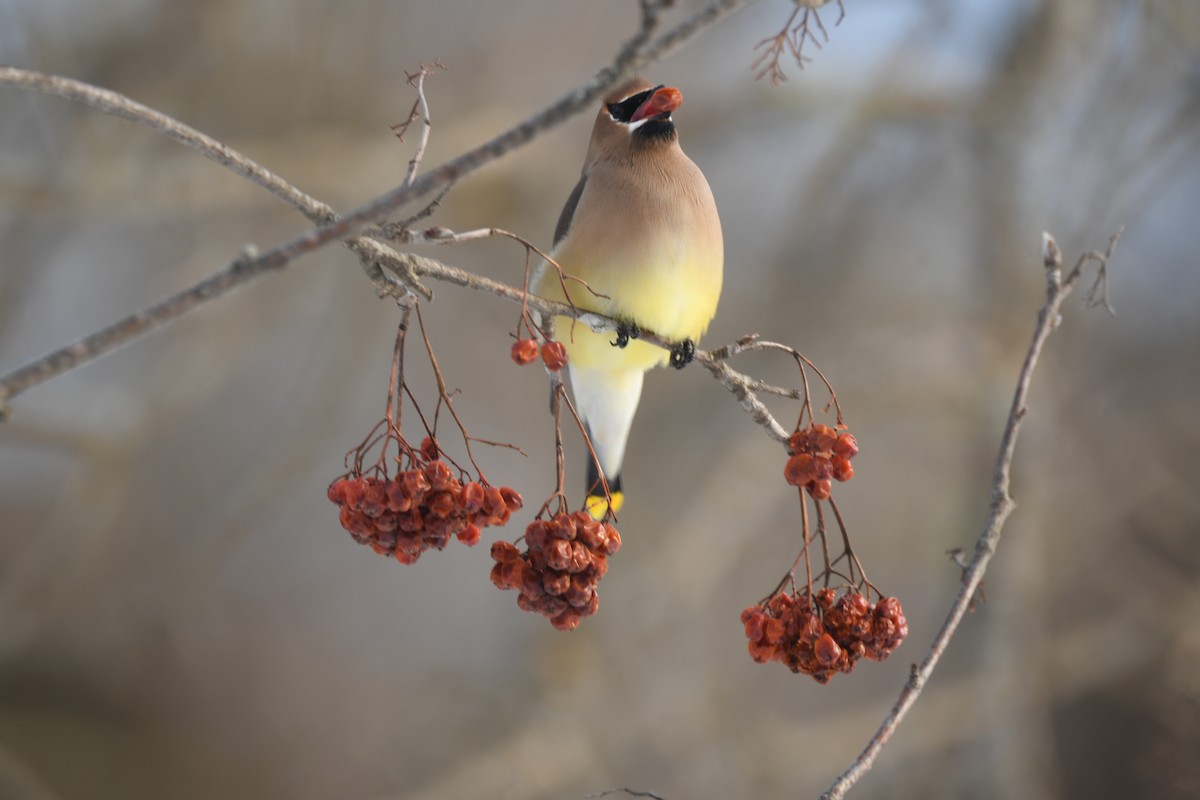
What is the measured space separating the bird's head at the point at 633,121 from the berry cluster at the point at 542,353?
0.33m

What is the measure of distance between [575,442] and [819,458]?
2811mm

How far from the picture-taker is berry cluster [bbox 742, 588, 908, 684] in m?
1.00

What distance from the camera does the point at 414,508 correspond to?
960mm

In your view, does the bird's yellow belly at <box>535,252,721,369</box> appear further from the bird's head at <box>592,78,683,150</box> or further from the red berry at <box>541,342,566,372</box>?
the red berry at <box>541,342,566,372</box>

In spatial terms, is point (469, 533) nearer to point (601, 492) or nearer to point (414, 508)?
point (414, 508)

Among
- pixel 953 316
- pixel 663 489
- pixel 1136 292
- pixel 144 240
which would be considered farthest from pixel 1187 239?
pixel 144 240

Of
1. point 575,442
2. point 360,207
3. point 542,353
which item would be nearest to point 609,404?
point 542,353

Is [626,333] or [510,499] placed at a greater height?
[626,333]

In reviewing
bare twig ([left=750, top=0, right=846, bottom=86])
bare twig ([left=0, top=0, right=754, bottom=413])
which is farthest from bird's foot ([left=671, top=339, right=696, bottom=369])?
bare twig ([left=0, top=0, right=754, bottom=413])

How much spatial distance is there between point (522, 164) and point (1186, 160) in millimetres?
2241

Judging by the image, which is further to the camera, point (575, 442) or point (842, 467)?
point (575, 442)

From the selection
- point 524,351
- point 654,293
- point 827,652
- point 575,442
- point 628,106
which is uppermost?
point 575,442

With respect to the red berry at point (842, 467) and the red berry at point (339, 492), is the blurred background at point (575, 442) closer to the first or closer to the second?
the red berry at point (842, 467)

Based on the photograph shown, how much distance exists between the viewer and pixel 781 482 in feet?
13.1
